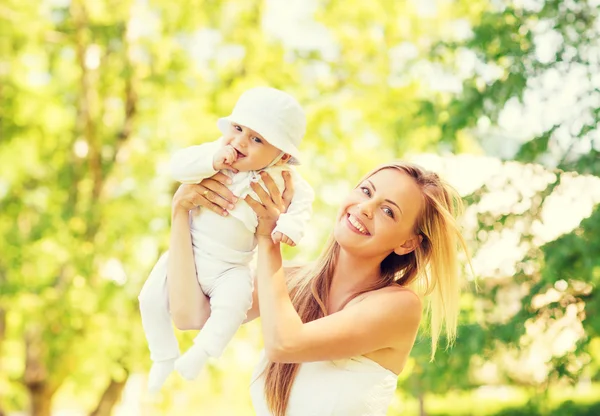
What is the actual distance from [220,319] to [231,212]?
0.25m

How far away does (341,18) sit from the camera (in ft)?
26.3

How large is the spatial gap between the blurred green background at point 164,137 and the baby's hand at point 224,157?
3650mm

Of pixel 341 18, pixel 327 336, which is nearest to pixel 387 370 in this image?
pixel 327 336

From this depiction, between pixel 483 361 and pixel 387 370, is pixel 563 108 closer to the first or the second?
pixel 483 361

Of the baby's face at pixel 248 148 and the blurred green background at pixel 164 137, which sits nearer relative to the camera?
the baby's face at pixel 248 148

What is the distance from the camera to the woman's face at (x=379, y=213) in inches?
79.0

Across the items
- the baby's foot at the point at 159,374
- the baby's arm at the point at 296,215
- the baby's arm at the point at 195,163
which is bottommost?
the baby's foot at the point at 159,374

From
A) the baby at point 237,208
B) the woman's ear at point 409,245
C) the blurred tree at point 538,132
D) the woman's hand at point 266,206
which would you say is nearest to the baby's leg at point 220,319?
the baby at point 237,208

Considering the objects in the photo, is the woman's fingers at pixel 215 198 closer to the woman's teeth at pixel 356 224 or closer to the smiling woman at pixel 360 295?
the smiling woman at pixel 360 295

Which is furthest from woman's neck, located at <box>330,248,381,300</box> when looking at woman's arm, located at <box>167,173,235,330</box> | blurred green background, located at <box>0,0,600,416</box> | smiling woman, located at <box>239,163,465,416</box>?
blurred green background, located at <box>0,0,600,416</box>

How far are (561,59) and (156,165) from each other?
153 inches

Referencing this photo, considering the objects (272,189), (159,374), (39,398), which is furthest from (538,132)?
(39,398)

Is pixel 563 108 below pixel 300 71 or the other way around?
the other way around

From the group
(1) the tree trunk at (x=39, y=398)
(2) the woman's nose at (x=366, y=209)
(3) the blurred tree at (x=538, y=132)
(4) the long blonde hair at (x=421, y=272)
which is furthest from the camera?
(1) the tree trunk at (x=39, y=398)
